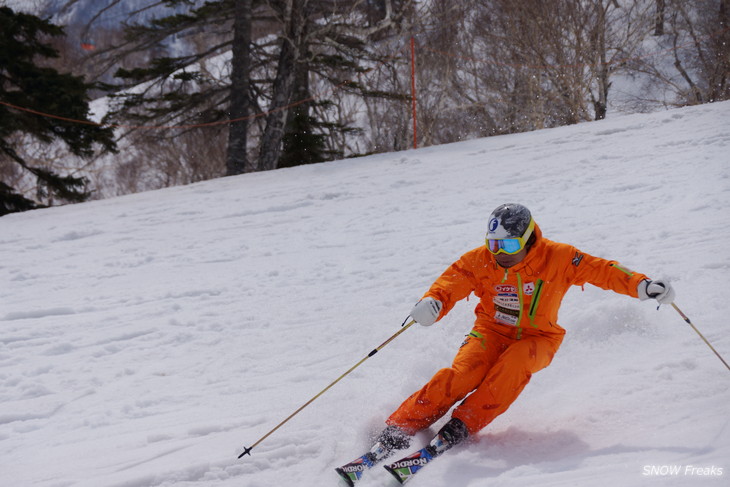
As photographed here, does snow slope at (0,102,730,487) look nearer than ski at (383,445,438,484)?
No

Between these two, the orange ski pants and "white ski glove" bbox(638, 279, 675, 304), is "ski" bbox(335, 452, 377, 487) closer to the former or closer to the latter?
the orange ski pants

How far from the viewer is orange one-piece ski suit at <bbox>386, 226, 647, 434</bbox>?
2.94 metres

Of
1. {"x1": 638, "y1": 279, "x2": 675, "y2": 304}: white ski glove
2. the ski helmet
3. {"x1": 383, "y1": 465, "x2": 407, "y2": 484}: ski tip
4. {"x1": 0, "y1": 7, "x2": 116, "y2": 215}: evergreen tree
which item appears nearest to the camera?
{"x1": 383, "y1": 465, "x2": 407, "y2": 484}: ski tip

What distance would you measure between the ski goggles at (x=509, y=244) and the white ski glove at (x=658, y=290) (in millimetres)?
617

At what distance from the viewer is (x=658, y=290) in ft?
9.43

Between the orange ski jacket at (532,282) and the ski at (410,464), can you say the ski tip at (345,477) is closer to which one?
the ski at (410,464)

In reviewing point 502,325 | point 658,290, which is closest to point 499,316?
point 502,325

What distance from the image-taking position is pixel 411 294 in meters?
5.09

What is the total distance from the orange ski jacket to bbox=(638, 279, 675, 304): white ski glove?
0.38ft

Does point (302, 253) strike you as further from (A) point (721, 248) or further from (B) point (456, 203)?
(A) point (721, 248)

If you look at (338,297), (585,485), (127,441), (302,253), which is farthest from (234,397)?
(302,253)

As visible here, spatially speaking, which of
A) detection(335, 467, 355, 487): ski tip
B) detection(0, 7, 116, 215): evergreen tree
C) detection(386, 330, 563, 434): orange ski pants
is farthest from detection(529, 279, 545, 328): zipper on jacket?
detection(0, 7, 116, 215): evergreen tree

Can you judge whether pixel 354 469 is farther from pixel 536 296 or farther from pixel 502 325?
pixel 536 296

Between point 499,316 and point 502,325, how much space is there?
5 cm
